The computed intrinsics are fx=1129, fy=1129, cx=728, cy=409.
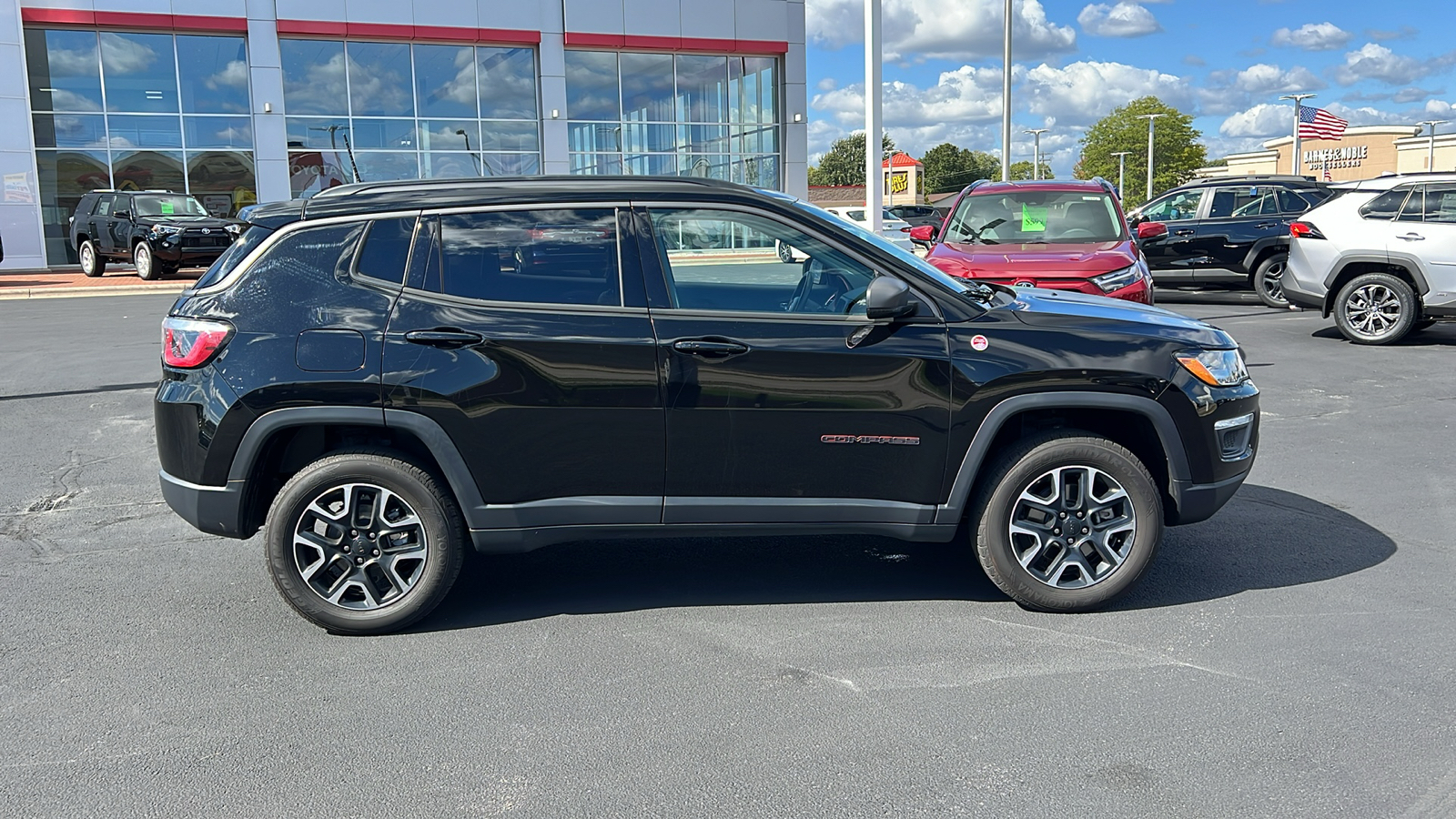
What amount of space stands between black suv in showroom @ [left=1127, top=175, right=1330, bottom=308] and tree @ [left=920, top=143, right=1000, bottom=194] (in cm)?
12459

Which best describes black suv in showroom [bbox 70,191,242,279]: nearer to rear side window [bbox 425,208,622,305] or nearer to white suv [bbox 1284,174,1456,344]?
white suv [bbox 1284,174,1456,344]

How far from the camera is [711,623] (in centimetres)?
449

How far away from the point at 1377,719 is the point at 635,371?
273 centimetres

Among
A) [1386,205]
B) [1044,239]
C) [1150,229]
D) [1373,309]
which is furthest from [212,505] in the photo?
[1386,205]

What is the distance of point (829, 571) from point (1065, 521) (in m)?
1.13

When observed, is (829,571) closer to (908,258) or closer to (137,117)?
(908,258)

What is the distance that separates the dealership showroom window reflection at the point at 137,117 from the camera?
26625 mm

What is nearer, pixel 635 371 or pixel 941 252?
pixel 635 371

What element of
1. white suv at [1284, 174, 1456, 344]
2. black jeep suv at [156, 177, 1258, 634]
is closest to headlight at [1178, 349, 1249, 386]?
black jeep suv at [156, 177, 1258, 634]

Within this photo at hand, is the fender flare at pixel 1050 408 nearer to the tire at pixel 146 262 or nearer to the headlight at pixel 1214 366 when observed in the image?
the headlight at pixel 1214 366

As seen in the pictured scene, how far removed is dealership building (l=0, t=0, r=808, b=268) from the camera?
1048 inches

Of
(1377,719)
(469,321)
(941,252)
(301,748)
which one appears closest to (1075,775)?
(1377,719)

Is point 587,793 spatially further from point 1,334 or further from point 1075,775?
point 1,334

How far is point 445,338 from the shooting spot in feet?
13.9
